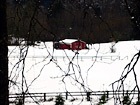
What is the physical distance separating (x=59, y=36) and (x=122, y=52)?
3070cm

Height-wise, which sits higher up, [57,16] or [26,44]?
[57,16]

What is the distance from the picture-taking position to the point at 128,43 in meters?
34.5

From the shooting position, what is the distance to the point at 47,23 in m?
2.26

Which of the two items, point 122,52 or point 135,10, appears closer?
point 135,10
